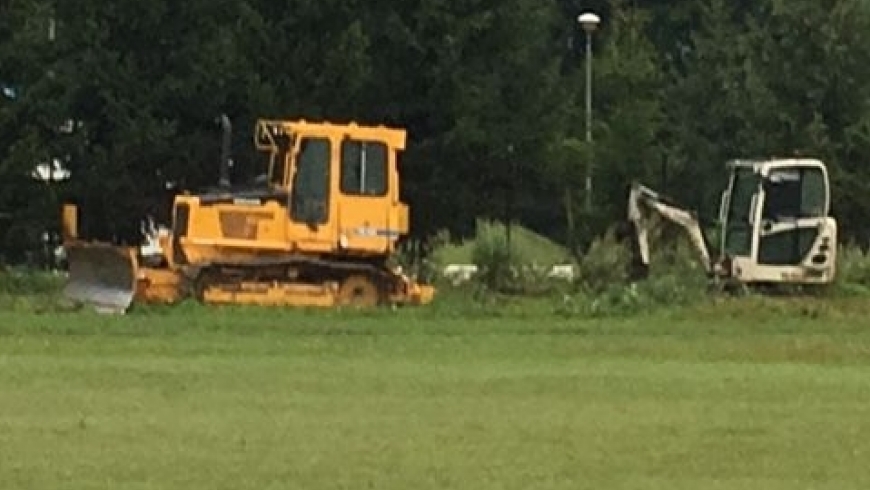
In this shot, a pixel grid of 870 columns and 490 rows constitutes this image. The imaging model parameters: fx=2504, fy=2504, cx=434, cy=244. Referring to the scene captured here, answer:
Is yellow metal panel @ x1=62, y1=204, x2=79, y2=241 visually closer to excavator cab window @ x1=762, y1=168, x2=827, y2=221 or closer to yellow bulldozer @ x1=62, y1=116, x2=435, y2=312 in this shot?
yellow bulldozer @ x1=62, y1=116, x2=435, y2=312

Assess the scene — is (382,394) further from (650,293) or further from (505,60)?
(505,60)

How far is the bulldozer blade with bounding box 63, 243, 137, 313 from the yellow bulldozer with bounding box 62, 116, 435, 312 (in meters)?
0.15

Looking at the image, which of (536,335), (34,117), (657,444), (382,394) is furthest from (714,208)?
(657,444)

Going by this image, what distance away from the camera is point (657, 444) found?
52.2 ft

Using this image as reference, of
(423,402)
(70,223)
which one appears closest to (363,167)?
(70,223)

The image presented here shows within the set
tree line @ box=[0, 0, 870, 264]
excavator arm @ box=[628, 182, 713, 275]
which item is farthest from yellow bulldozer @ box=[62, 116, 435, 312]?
tree line @ box=[0, 0, 870, 264]

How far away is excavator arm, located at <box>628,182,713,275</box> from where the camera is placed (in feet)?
125

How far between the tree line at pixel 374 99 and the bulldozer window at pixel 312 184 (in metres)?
6.63

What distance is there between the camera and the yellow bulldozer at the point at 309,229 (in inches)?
1337

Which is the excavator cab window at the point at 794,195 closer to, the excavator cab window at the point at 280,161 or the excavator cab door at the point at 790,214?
the excavator cab door at the point at 790,214

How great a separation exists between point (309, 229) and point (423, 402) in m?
15.4

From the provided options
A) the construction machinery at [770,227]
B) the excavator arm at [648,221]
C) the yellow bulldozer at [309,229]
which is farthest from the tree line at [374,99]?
the yellow bulldozer at [309,229]

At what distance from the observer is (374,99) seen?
42656 millimetres

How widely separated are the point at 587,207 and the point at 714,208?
15.9ft
